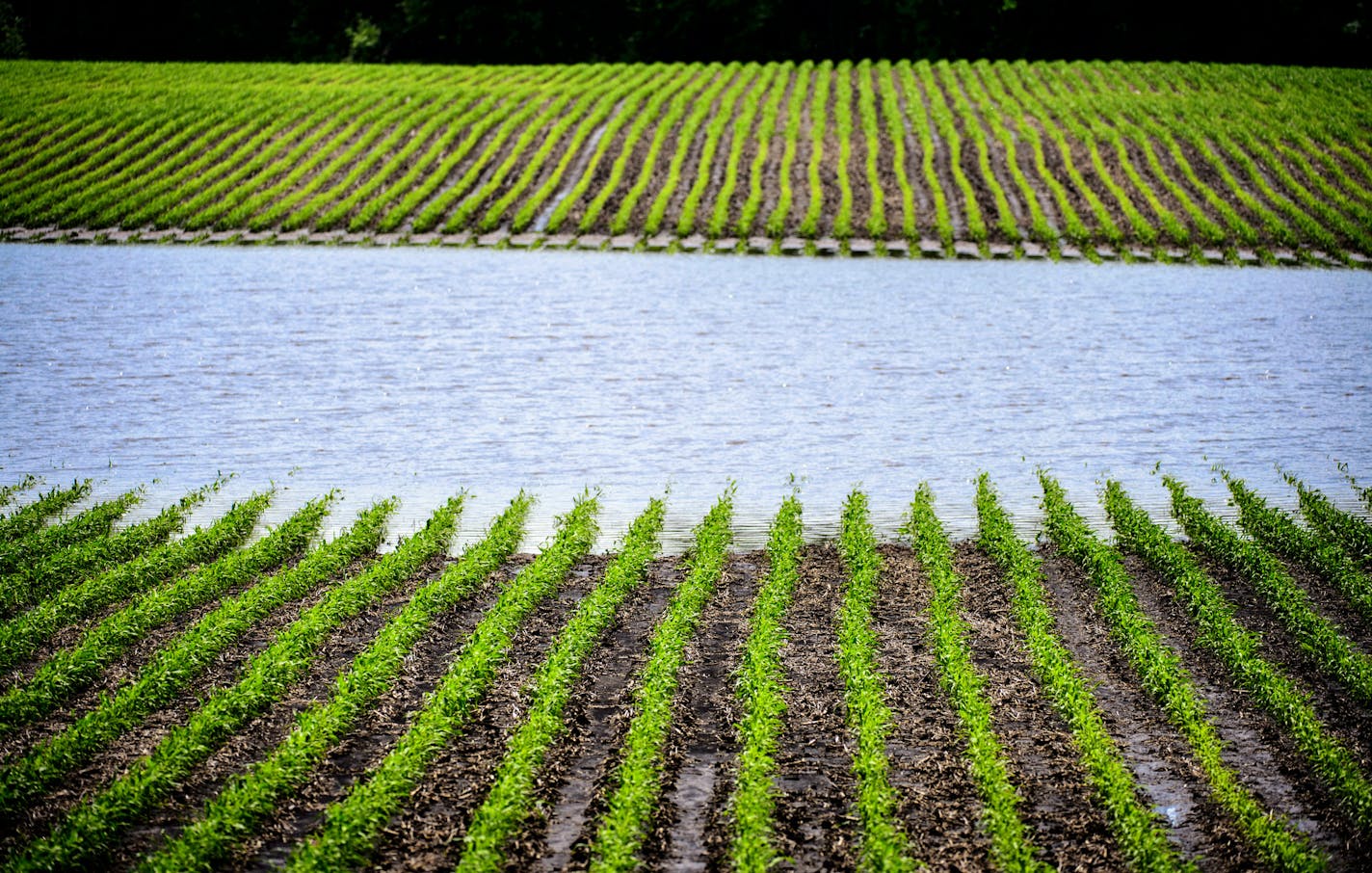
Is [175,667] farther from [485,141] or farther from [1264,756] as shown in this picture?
[485,141]

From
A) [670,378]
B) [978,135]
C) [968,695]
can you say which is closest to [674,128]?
[978,135]

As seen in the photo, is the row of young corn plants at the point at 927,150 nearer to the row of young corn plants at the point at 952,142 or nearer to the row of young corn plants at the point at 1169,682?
the row of young corn plants at the point at 952,142

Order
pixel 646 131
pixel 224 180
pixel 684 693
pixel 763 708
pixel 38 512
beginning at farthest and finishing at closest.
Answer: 1. pixel 646 131
2. pixel 224 180
3. pixel 38 512
4. pixel 684 693
5. pixel 763 708

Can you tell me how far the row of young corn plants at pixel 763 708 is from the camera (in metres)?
5.48

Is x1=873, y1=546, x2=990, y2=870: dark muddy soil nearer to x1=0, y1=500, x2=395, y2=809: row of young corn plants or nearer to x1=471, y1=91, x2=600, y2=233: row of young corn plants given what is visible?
x1=0, y1=500, x2=395, y2=809: row of young corn plants

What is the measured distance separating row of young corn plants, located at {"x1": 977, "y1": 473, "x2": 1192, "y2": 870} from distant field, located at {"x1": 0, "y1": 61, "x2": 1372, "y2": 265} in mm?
14070

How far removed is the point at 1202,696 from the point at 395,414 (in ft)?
29.5

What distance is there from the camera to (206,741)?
621 cm

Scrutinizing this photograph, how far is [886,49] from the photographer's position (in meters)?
53.7

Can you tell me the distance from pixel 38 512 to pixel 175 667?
356cm

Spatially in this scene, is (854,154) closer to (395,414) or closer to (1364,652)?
(395,414)

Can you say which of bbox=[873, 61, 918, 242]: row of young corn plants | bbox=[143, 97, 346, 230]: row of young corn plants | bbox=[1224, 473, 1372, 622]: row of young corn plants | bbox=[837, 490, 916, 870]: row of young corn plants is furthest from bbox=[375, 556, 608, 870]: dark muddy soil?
bbox=[143, 97, 346, 230]: row of young corn plants

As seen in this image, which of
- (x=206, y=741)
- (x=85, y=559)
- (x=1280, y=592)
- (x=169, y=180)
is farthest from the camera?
(x=169, y=180)

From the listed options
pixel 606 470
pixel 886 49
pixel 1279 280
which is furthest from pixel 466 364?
pixel 886 49
